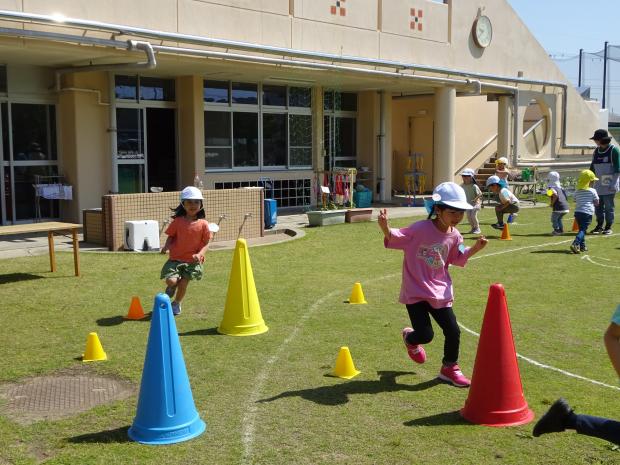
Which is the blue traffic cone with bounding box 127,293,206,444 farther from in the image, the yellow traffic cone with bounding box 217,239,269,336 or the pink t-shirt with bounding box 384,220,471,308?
the yellow traffic cone with bounding box 217,239,269,336

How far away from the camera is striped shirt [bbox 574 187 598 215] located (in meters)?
14.2

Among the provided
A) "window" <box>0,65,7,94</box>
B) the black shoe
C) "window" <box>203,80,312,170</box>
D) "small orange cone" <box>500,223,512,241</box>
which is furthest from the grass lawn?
"window" <box>203,80,312,170</box>

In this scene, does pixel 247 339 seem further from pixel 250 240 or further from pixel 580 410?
pixel 250 240

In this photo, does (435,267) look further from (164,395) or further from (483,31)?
(483,31)

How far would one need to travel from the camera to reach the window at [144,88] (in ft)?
60.3

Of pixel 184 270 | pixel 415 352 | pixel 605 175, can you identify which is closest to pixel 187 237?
pixel 184 270

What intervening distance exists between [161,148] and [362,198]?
21.2 feet

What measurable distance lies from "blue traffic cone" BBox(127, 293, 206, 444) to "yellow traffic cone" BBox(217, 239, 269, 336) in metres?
2.62

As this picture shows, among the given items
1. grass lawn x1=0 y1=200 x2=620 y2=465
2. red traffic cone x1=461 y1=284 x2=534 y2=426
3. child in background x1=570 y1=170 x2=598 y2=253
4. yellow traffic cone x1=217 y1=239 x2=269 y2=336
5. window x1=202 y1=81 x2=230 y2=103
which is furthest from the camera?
window x1=202 y1=81 x2=230 y2=103

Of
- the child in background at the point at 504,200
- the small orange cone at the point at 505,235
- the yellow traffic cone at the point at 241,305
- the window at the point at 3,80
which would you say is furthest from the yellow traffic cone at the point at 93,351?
the window at the point at 3,80

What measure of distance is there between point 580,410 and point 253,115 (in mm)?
16778

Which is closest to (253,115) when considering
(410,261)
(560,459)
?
(410,261)

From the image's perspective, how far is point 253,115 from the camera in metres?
21.5

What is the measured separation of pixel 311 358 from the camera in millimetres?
7156
